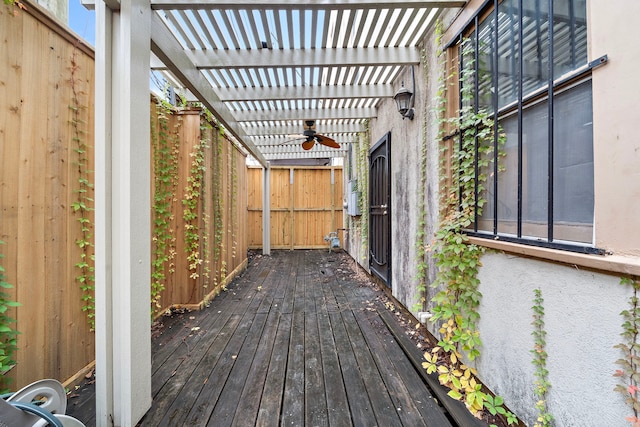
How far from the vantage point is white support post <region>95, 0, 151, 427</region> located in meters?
1.27

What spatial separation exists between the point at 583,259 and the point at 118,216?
7.06 feet

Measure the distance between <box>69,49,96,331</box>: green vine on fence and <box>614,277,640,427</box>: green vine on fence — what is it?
2.70 m

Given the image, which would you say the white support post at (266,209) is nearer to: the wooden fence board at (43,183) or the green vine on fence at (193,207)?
the green vine on fence at (193,207)

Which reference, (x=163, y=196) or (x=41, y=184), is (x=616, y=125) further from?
(x=163, y=196)

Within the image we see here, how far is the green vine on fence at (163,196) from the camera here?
8.14 feet

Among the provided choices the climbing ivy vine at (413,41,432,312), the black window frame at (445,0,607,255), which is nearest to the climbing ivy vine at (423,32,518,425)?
the black window frame at (445,0,607,255)

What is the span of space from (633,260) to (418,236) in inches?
60.2

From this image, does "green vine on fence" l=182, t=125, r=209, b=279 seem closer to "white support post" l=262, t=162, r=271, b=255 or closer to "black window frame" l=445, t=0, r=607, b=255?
"black window frame" l=445, t=0, r=607, b=255

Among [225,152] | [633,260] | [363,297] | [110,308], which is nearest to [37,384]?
[110,308]

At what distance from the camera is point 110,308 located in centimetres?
130

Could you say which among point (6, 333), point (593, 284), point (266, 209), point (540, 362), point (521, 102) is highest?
point (521, 102)

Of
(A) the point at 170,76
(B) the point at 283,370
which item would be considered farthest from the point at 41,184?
(A) the point at 170,76

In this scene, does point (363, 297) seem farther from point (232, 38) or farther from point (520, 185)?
point (232, 38)

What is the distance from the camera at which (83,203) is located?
159 centimetres
